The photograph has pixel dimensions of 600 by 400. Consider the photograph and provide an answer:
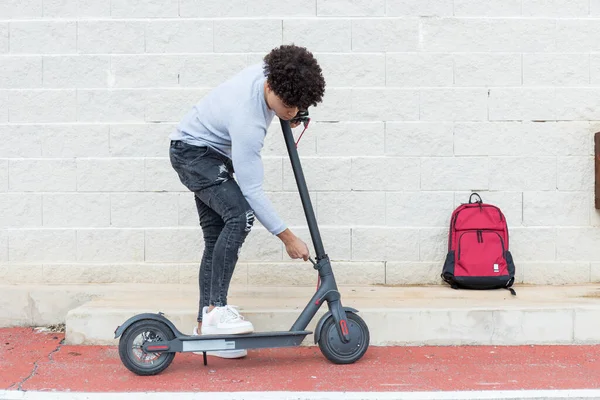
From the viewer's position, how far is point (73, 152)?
5.78 meters

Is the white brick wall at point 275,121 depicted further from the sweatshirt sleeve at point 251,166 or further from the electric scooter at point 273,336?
the sweatshirt sleeve at point 251,166

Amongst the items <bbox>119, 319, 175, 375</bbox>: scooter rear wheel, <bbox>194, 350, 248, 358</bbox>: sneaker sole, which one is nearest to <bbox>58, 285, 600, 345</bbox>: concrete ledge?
<bbox>194, 350, 248, 358</bbox>: sneaker sole

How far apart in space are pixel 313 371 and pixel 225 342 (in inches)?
20.0

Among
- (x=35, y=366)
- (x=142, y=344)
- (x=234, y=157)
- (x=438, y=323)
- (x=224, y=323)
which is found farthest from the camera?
(x=438, y=323)

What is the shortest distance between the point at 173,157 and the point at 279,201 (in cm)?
145

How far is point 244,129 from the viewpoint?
4.08m

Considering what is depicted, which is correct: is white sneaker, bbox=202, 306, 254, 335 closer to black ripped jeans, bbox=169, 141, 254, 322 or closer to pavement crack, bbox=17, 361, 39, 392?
black ripped jeans, bbox=169, 141, 254, 322

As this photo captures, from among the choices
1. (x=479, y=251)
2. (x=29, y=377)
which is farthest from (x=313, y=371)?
(x=479, y=251)

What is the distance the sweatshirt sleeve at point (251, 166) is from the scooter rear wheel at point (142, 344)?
0.78 m

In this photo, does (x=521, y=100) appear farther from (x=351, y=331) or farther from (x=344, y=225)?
(x=351, y=331)

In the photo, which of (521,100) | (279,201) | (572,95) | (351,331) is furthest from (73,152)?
(572,95)

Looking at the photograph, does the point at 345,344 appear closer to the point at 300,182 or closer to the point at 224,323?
the point at 224,323

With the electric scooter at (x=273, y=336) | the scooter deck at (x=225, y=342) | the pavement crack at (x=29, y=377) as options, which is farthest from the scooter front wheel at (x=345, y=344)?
the pavement crack at (x=29, y=377)

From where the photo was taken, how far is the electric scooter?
4210 mm
